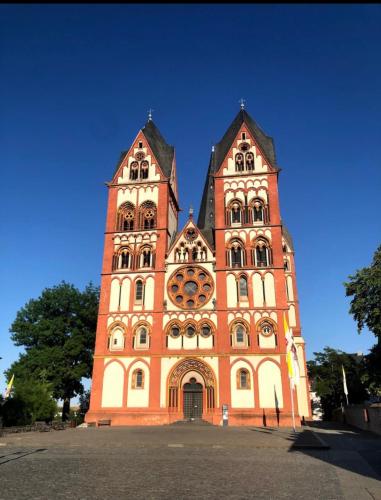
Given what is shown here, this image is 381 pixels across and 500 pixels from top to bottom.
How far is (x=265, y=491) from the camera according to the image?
30.9ft

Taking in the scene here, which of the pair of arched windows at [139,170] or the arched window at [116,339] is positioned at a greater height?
the pair of arched windows at [139,170]

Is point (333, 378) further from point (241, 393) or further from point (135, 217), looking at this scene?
point (135, 217)

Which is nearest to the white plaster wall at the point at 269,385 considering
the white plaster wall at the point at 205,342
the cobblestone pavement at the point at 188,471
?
the white plaster wall at the point at 205,342

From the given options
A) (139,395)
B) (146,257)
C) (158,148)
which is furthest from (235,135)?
(139,395)

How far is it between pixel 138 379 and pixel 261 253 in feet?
52.5

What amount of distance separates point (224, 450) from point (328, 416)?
48.8m

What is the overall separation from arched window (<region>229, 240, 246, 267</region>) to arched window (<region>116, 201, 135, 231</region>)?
1056cm

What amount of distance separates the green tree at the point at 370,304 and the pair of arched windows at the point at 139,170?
2449cm

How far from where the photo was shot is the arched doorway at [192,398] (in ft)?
122

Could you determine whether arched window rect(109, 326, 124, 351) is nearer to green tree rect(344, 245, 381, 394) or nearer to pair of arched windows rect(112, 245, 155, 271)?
pair of arched windows rect(112, 245, 155, 271)

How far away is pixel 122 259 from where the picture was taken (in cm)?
4303

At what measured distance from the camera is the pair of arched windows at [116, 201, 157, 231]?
145 ft

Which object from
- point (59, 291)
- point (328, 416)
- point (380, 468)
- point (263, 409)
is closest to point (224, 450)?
point (380, 468)

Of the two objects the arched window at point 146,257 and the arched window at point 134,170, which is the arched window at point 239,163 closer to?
the arched window at point 134,170
